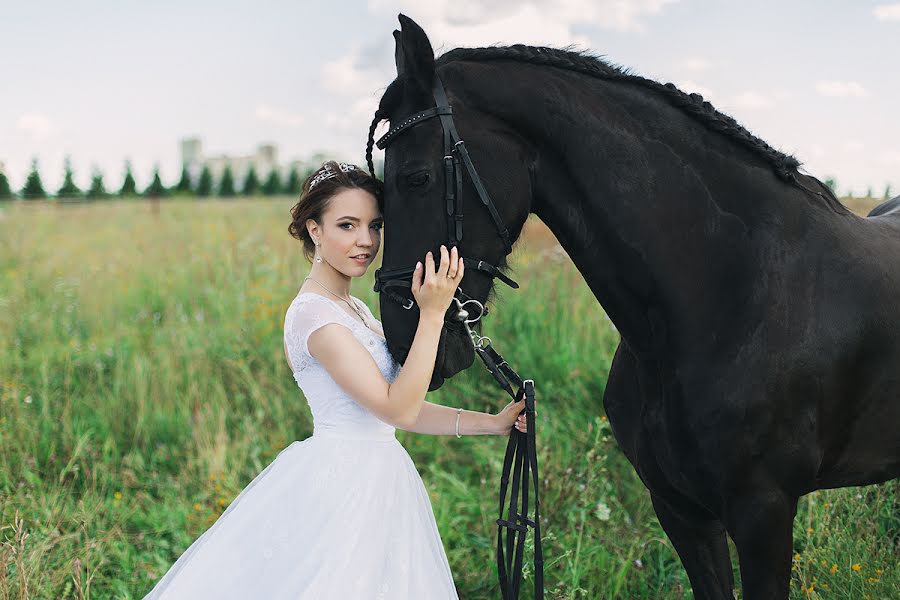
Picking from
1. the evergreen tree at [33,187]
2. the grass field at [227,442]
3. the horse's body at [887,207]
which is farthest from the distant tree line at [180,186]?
the horse's body at [887,207]

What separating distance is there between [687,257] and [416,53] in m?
0.93

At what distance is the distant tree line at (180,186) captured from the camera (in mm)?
23047

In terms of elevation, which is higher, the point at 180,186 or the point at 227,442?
the point at 180,186

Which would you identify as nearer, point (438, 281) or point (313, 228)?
point (438, 281)

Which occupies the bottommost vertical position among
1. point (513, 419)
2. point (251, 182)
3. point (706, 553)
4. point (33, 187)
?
point (706, 553)

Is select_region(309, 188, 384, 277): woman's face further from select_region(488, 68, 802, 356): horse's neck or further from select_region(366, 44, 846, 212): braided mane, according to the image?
select_region(488, 68, 802, 356): horse's neck

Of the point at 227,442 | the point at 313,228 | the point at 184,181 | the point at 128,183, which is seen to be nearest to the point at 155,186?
the point at 128,183

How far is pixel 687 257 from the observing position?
6.36ft

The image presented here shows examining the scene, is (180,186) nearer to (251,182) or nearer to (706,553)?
(251,182)

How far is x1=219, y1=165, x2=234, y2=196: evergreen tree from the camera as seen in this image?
33.1 m

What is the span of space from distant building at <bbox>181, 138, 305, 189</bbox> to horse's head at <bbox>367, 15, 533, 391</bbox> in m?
32.2

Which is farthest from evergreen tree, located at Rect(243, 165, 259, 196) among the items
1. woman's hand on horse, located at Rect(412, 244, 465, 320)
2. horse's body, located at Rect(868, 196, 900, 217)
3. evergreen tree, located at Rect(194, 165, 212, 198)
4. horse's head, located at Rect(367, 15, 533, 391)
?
woman's hand on horse, located at Rect(412, 244, 465, 320)

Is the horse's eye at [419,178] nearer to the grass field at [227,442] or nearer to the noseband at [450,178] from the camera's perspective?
the noseband at [450,178]

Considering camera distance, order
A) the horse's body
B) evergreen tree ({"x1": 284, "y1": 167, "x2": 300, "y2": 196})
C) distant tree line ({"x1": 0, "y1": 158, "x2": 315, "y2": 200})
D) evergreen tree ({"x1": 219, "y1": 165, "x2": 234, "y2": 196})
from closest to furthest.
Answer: the horse's body, distant tree line ({"x1": 0, "y1": 158, "x2": 315, "y2": 200}), evergreen tree ({"x1": 219, "y1": 165, "x2": 234, "y2": 196}), evergreen tree ({"x1": 284, "y1": 167, "x2": 300, "y2": 196})
